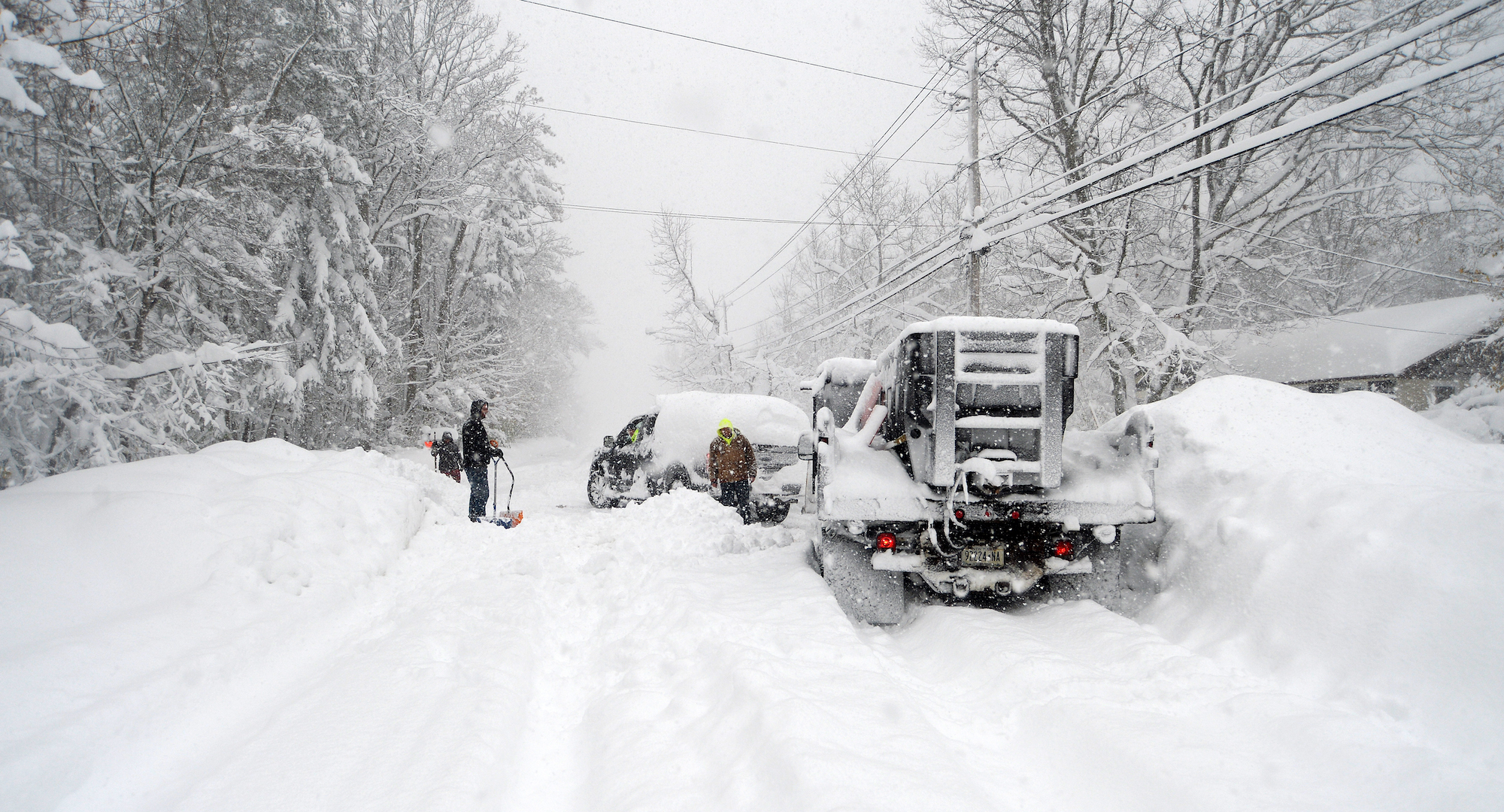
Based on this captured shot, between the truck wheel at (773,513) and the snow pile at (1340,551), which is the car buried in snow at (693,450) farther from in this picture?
the snow pile at (1340,551)

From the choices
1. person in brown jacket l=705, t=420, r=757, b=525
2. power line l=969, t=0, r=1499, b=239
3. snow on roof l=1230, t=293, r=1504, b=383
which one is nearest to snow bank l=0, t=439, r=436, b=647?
person in brown jacket l=705, t=420, r=757, b=525

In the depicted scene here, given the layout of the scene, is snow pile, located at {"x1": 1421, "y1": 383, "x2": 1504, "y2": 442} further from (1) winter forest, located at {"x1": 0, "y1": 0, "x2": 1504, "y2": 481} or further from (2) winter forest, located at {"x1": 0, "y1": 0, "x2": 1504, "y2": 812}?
(1) winter forest, located at {"x1": 0, "y1": 0, "x2": 1504, "y2": 481}

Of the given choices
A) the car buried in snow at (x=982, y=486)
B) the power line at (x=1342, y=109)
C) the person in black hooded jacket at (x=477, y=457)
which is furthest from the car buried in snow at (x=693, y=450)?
the power line at (x=1342, y=109)

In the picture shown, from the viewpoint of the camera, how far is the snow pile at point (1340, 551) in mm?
2943

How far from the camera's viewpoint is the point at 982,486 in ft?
15.1

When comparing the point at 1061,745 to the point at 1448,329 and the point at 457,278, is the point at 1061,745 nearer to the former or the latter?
the point at 457,278

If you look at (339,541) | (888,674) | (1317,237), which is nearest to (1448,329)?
(1317,237)

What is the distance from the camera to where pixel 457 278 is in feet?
74.7

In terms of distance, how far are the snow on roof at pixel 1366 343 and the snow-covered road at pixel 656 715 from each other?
26667 mm

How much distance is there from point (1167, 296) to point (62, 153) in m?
20.2

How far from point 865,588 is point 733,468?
437 centimetres

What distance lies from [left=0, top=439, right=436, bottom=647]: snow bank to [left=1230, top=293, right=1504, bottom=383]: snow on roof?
2885 centimetres

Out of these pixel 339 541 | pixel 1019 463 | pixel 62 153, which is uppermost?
pixel 62 153

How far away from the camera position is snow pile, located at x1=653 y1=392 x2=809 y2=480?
1053cm
